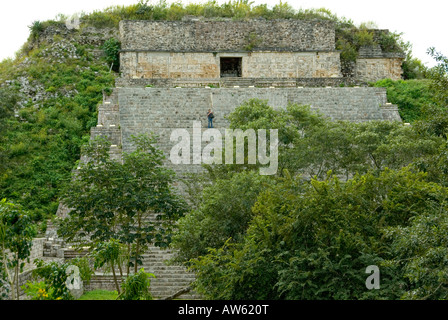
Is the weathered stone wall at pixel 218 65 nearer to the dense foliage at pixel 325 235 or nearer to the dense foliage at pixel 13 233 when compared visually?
the dense foliage at pixel 325 235

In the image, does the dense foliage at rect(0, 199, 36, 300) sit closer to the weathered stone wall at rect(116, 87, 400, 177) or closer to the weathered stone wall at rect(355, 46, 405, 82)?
the weathered stone wall at rect(116, 87, 400, 177)

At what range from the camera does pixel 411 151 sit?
19.0 m

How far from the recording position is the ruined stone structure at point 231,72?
26922 mm

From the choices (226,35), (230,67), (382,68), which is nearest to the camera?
(226,35)

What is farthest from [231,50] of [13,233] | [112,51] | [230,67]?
[13,233]

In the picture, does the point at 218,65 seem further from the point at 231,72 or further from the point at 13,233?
the point at 13,233

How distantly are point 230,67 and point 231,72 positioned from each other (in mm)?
292

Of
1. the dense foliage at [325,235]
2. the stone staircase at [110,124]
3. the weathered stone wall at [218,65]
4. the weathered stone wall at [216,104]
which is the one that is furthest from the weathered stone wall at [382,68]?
the dense foliage at [325,235]

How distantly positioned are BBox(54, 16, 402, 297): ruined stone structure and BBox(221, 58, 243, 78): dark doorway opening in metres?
0.04

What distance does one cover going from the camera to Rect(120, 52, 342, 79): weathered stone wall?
107 ft

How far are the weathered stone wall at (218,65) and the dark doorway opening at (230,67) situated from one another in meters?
0.85

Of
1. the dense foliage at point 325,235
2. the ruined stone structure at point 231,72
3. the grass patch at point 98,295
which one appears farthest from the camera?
the ruined stone structure at point 231,72

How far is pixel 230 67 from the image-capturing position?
34.6 m

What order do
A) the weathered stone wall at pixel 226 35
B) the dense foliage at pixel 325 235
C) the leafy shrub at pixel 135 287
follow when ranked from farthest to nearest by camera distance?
1. the weathered stone wall at pixel 226 35
2. the dense foliage at pixel 325 235
3. the leafy shrub at pixel 135 287
